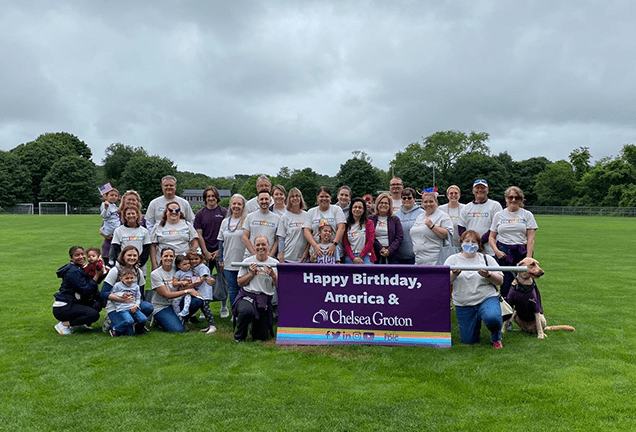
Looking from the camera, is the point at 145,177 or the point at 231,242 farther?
the point at 145,177

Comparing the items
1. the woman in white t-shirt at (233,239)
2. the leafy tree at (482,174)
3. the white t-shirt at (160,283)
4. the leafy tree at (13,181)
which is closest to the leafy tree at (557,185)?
the leafy tree at (482,174)

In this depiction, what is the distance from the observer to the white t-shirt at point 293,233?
6.70m

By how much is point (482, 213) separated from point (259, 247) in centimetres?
319

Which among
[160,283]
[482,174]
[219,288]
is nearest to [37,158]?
[482,174]

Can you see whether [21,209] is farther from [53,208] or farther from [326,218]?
[326,218]

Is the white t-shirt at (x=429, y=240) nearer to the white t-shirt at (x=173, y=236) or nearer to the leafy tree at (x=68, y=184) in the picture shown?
the white t-shirt at (x=173, y=236)

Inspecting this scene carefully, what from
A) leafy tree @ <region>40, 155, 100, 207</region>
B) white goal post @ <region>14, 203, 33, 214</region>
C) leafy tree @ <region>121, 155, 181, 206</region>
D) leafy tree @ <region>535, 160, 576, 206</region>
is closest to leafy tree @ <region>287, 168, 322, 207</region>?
leafy tree @ <region>121, 155, 181, 206</region>

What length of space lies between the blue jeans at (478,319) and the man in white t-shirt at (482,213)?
128cm

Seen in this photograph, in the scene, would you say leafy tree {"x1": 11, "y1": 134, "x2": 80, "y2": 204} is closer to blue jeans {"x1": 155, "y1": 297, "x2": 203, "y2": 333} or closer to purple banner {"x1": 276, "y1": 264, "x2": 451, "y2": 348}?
blue jeans {"x1": 155, "y1": 297, "x2": 203, "y2": 333}

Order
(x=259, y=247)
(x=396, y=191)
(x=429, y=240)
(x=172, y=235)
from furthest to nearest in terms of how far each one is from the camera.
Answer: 1. (x=396, y=191)
2. (x=172, y=235)
3. (x=429, y=240)
4. (x=259, y=247)

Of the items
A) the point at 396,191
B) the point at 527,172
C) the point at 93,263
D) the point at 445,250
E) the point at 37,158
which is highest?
the point at 37,158

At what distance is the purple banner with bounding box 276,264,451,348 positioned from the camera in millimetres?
5527

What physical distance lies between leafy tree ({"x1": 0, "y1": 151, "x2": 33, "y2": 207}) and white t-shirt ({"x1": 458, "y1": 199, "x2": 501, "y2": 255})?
242 feet

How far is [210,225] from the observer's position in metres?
7.43
